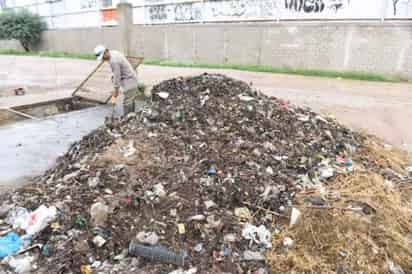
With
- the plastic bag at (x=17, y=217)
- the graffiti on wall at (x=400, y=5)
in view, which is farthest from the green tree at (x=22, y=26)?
the plastic bag at (x=17, y=217)

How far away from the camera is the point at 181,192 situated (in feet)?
9.95

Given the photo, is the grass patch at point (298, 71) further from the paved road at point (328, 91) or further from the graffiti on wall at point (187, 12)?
the graffiti on wall at point (187, 12)

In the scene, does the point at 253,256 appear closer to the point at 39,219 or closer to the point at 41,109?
the point at 39,219

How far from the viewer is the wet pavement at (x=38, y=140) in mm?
4062

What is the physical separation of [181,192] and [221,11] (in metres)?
10.5

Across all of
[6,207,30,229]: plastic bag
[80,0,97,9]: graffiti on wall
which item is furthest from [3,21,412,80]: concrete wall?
[6,207,30,229]: plastic bag

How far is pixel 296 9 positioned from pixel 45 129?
8.44 m

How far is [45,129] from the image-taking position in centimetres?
561

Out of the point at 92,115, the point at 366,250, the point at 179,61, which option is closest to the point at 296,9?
the point at 179,61

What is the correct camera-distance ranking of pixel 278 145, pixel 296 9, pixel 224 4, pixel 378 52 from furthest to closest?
pixel 224 4
pixel 296 9
pixel 378 52
pixel 278 145

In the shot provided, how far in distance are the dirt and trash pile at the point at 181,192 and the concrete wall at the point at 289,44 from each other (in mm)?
5963

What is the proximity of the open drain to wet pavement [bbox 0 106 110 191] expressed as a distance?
454mm

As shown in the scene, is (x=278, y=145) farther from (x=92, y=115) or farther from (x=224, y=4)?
(x=224, y=4)

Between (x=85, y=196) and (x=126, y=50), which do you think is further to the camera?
(x=126, y=50)
